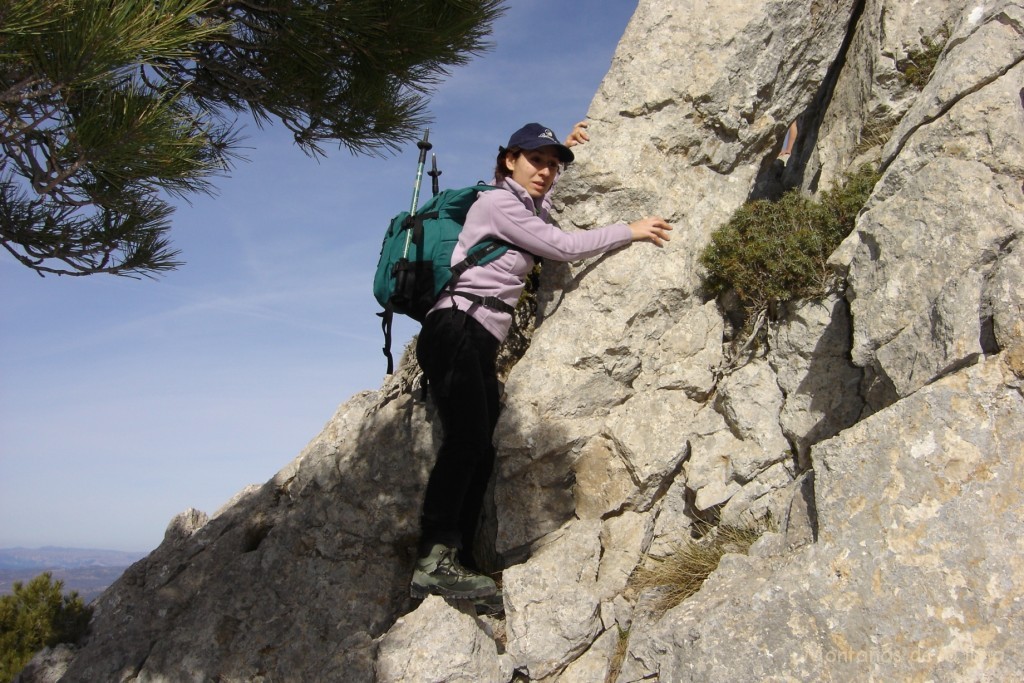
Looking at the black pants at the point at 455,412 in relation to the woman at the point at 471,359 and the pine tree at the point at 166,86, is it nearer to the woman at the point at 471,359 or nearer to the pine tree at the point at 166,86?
the woman at the point at 471,359

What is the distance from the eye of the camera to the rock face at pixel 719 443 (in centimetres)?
365

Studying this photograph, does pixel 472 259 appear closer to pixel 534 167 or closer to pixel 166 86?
pixel 534 167

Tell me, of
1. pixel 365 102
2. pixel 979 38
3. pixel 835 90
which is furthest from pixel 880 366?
pixel 365 102

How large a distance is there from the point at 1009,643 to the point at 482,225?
3.69m

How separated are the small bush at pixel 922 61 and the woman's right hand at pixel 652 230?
224 centimetres

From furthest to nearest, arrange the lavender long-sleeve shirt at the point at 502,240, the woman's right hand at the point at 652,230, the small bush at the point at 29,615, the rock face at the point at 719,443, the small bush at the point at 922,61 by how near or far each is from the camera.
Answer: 1. the small bush at the point at 29,615
2. the small bush at the point at 922,61
3. the woman's right hand at the point at 652,230
4. the lavender long-sleeve shirt at the point at 502,240
5. the rock face at the point at 719,443

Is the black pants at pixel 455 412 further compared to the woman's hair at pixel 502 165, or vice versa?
the woman's hair at pixel 502 165

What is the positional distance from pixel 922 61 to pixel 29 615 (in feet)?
33.8

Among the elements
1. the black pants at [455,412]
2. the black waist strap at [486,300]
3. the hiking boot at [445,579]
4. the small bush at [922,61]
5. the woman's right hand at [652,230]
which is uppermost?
the small bush at [922,61]

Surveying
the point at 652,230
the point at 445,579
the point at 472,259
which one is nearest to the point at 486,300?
the point at 472,259

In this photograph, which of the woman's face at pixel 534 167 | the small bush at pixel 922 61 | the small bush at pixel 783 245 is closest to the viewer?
the small bush at pixel 783 245

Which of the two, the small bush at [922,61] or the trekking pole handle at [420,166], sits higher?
the small bush at [922,61]

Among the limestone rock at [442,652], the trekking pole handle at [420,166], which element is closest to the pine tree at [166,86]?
the trekking pole handle at [420,166]

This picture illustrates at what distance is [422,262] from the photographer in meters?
5.36
